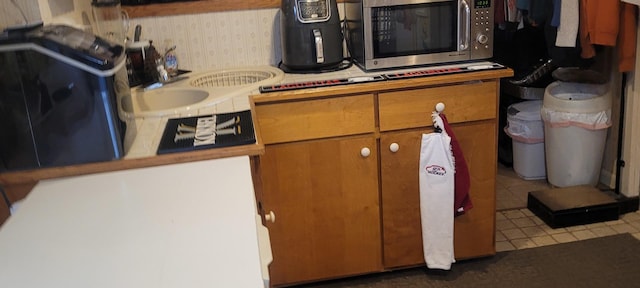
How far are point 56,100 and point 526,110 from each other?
101 inches

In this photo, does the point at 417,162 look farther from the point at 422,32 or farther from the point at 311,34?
the point at 311,34

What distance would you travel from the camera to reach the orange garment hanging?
2613mm

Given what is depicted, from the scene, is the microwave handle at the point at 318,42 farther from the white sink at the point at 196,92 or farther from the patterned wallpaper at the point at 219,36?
the patterned wallpaper at the point at 219,36

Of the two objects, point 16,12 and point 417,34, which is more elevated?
point 16,12

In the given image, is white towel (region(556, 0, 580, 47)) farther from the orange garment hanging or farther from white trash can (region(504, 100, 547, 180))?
white trash can (region(504, 100, 547, 180))

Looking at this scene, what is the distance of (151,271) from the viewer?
928mm

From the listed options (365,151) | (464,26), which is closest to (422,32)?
(464,26)

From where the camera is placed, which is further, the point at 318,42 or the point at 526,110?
the point at 526,110

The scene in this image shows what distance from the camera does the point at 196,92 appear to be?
6.91ft

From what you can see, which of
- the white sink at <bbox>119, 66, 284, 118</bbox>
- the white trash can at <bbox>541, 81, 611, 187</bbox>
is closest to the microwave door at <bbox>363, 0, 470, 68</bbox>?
the white sink at <bbox>119, 66, 284, 118</bbox>

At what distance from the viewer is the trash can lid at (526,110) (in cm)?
320

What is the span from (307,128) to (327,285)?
679 millimetres

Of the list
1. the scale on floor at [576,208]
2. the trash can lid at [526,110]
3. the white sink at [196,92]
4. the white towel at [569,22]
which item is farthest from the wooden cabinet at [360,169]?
the trash can lid at [526,110]

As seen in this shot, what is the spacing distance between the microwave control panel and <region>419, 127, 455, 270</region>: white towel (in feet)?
1.15
